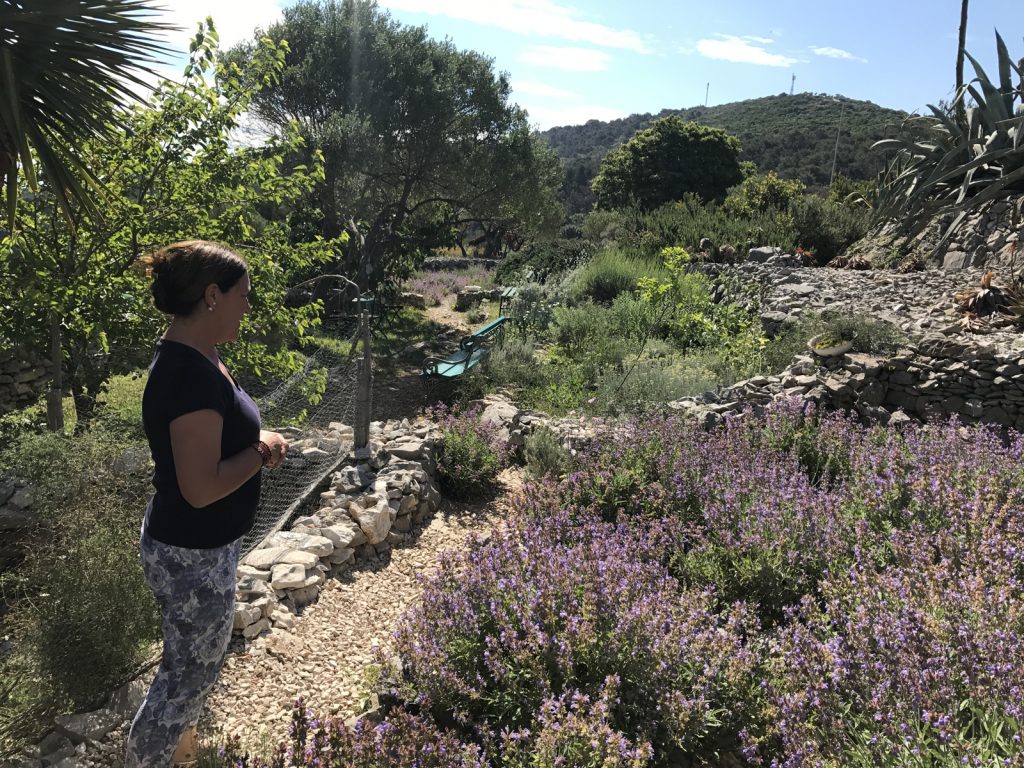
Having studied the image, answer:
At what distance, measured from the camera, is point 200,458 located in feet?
5.84

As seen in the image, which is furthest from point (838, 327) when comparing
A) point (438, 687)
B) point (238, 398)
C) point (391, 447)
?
point (238, 398)

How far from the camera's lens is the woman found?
1790 mm

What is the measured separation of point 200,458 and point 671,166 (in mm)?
37197

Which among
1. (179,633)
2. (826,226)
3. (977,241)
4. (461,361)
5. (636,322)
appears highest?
(826,226)

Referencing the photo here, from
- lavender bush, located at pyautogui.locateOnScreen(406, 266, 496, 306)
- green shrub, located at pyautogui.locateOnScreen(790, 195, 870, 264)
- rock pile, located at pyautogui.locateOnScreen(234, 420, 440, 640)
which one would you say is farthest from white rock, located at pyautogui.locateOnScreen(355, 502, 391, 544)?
lavender bush, located at pyautogui.locateOnScreen(406, 266, 496, 306)

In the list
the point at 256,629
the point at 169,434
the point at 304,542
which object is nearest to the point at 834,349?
the point at 304,542

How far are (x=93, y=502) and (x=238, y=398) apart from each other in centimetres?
153

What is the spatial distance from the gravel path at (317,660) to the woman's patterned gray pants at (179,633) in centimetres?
41

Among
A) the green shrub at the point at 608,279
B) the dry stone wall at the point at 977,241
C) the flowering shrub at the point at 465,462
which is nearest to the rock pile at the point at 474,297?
the green shrub at the point at 608,279

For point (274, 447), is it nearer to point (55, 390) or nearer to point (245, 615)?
point (245, 615)

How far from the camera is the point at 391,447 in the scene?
5.21 m

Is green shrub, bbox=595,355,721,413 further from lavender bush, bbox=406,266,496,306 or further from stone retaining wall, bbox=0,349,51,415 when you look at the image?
lavender bush, bbox=406,266,496,306

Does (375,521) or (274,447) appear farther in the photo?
(375,521)

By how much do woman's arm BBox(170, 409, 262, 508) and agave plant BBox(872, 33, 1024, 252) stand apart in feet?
26.5
